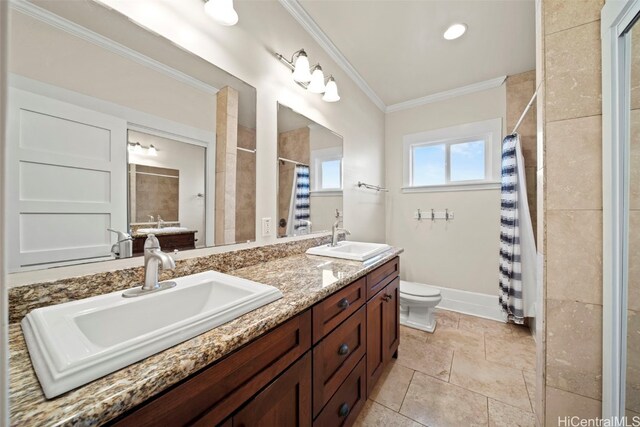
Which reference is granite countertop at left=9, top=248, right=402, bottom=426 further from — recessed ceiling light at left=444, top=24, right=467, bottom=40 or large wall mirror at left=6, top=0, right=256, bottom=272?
recessed ceiling light at left=444, top=24, right=467, bottom=40

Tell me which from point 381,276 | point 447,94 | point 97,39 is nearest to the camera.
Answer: point 97,39

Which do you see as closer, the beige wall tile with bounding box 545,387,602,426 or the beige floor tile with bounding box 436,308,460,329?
the beige wall tile with bounding box 545,387,602,426

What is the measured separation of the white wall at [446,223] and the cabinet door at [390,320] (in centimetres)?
133

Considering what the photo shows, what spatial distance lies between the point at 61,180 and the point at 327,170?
5.09 ft

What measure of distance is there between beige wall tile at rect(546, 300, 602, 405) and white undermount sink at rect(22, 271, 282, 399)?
109 cm

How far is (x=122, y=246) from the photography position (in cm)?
85

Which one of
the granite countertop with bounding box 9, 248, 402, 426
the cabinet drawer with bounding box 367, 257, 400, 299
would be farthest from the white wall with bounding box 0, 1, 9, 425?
the cabinet drawer with bounding box 367, 257, 400, 299

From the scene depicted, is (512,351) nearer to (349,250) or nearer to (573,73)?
(349,250)

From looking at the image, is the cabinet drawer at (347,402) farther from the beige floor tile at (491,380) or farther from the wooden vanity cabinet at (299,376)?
the beige floor tile at (491,380)

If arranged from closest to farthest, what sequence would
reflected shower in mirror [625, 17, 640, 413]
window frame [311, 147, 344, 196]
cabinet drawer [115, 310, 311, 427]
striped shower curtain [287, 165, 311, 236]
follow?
cabinet drawer [115, 310, 311, 427]
reflected shower in mirror [625, 17, 640, 413]
striped shower curtain [287, 165, 311, 236]
window frame [311, 147, 344, 196]

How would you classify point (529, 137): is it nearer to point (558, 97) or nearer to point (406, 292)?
point (558, 97)

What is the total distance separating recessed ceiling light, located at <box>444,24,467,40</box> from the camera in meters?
1.75

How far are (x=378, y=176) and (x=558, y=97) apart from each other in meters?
2.01

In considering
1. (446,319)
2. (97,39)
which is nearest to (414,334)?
(446,319)
